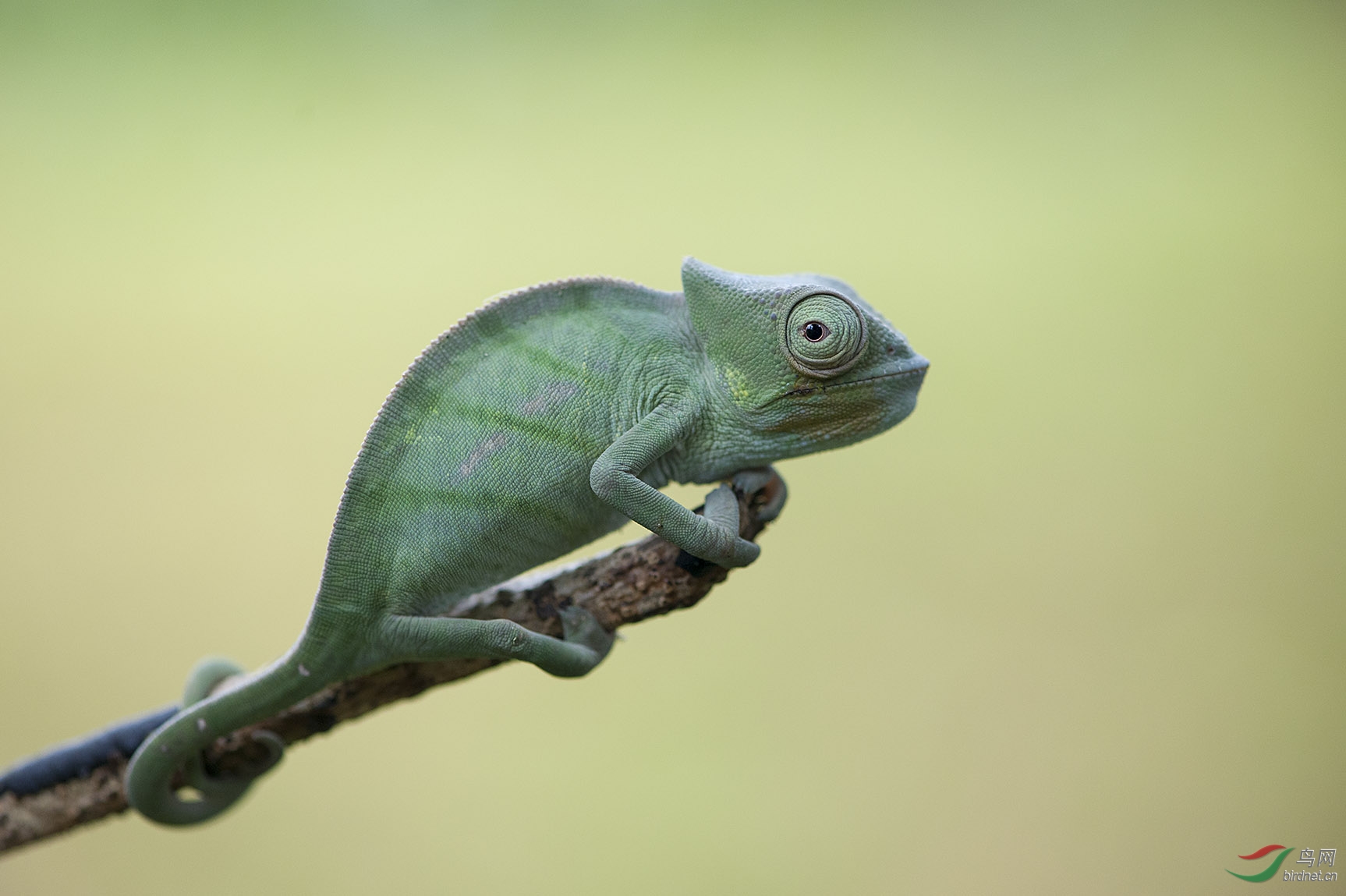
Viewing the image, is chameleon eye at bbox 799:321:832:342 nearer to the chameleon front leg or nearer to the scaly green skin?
the scaly green skin

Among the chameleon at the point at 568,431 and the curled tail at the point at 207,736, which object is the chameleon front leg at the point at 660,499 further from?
the curled tail at the point at 207,736

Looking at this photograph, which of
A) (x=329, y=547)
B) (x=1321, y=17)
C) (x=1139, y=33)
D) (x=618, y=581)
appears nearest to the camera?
(x=329, y=547)

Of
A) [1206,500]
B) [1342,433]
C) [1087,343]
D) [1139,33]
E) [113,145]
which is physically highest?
[1139,33]

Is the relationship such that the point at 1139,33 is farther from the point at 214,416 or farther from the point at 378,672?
the point at 214,416

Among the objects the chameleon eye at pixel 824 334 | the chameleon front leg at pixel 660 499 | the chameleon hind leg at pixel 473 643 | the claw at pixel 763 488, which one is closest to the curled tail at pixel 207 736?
the chameleon hind leg at pixel 473 643

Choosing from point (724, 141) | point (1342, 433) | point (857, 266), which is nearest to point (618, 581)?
point (857, 266)

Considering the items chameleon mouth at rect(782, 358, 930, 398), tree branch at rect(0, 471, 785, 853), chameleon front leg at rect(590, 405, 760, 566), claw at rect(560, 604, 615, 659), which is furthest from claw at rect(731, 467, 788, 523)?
claw at rect(560, 604, 615, 659)
